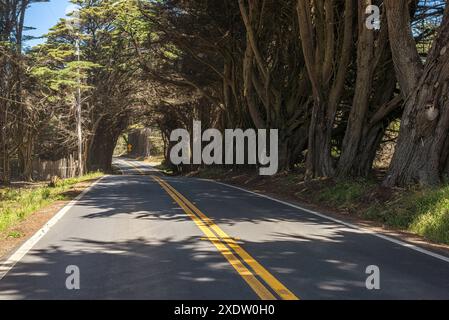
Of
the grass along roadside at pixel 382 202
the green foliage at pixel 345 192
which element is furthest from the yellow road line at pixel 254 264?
the green foliage at pixel 345 192

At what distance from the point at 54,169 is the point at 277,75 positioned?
29.0m

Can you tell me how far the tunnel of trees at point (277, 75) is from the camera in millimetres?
13219

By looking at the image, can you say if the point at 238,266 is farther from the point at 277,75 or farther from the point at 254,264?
the point at 277,75

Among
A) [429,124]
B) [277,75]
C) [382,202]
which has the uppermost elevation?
[277,75]

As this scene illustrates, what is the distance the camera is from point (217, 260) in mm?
7629

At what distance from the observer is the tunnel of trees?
1322cm

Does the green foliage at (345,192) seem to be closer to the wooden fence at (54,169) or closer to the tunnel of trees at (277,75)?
the tunnel of trees at (277,75)

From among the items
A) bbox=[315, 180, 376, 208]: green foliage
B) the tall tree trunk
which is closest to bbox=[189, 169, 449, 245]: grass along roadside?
bbox=[315, 180, 376, 208]: green foliage

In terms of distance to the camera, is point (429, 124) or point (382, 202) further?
point (382, 202)

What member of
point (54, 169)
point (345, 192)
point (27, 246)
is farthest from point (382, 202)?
point (54, 169)

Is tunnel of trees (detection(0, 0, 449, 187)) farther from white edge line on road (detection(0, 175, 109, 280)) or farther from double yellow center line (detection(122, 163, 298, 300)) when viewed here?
white edge line on road (detection(0, 175, 109, 280))

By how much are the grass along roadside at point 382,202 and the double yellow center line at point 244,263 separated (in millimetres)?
3617
